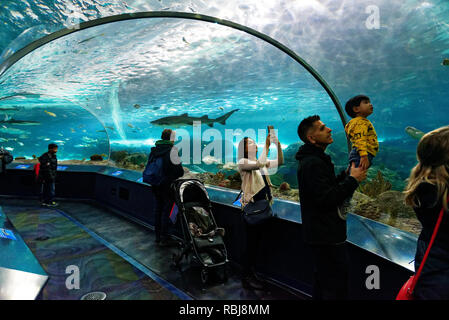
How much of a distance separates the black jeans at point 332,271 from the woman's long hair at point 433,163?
0.66m

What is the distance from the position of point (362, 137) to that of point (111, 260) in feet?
12.0

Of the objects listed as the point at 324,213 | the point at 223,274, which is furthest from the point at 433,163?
the point at 223,274

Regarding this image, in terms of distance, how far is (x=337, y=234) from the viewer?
5.00 feet

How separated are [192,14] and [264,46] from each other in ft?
12.9

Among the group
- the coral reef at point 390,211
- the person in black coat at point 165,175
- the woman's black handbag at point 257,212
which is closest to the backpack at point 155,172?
the person in black coat at point 165,175

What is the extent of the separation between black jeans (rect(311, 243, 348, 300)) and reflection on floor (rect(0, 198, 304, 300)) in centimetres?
117

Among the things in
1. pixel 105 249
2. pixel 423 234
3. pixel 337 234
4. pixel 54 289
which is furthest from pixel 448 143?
pixel 105 249

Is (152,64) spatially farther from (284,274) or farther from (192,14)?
(284,274)

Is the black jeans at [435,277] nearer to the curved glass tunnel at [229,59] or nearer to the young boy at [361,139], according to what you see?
the young boy at [361,139]

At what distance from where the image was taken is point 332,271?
154cm

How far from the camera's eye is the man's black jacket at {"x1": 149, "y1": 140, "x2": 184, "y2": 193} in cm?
374

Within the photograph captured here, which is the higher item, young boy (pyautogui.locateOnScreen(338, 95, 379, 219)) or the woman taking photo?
young boy (pyautogui.locateOnScreen(338, 95, 379, 219))

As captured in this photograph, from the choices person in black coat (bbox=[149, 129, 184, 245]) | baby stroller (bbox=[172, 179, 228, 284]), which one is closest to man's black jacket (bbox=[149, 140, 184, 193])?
person in black coat (bbox=[149, 129, 184, 245])

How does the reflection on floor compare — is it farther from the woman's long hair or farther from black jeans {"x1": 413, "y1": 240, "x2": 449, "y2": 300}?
the woman's long hair
